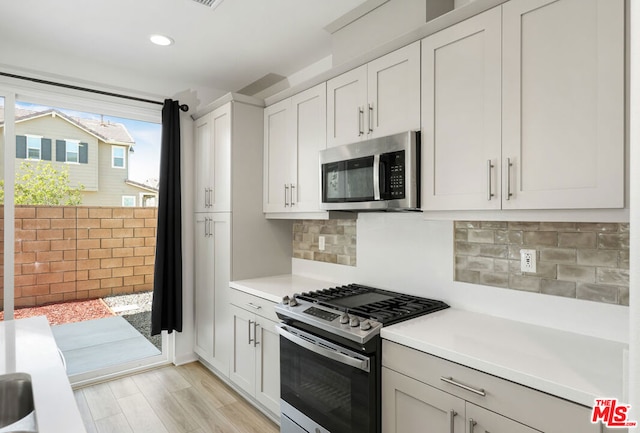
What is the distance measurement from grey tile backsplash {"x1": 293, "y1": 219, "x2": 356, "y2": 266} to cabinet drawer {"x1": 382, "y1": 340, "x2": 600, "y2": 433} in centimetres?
121

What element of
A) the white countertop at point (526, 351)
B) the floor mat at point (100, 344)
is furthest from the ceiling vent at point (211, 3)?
the floor mat at point (100, 344)

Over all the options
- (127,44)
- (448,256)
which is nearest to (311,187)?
(448,256)

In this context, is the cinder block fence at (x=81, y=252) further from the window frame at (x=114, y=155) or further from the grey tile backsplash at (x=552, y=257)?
the grey tile backsplash at (x=552, y=257)

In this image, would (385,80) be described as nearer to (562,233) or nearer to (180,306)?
(562,233)

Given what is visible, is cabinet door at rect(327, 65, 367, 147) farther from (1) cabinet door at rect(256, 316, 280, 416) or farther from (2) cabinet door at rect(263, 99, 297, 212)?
(1) cabinet door at rect(256, 316, 280, 416)

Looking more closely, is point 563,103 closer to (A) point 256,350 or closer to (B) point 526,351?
(B) point 526,351

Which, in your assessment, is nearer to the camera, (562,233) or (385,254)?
(562,233)

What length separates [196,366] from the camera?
3.49m

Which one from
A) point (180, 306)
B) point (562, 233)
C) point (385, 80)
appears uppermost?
point (385, 80)

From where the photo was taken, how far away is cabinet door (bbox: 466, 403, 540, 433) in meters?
1.28

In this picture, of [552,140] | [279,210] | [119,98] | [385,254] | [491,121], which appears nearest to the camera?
[552,140]

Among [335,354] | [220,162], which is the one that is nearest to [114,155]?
[220,162]

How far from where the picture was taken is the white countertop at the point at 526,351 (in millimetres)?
1185

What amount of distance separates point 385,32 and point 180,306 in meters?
2.81
